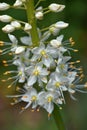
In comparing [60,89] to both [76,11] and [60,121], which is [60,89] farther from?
[76,11]

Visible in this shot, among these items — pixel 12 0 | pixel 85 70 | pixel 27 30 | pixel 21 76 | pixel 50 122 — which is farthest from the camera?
pixel 12 0

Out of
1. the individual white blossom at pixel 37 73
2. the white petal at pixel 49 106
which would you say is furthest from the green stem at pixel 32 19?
the white petal at pixel 49 106

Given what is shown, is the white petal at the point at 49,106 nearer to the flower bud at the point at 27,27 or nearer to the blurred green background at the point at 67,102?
the flower bud at the point at 27,27

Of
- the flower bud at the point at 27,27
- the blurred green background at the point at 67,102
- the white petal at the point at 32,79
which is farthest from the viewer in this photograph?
the blurred green background at the point at 67,102

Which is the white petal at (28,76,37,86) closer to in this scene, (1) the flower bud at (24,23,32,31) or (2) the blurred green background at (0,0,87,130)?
(1) the flower bud at (24,23,32,31)

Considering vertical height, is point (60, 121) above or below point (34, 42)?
below

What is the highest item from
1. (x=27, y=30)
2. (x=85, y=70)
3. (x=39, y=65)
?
(x=27, y=30)

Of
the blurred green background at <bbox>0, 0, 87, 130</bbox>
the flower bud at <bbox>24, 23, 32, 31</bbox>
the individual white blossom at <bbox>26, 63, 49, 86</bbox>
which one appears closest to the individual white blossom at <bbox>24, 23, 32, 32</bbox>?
the flower bud at <bbox>24, 23, 32, 31</bbox>

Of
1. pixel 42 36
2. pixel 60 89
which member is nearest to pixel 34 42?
pixel 42 36

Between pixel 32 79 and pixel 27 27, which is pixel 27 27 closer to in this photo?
pixel 27 27
